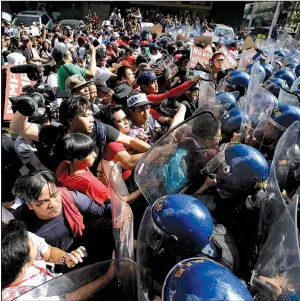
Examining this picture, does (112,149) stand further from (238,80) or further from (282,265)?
(238,80)

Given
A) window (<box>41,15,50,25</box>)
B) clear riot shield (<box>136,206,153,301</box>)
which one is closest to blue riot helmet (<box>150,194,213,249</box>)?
clear riot shield (<box>136,206,153,301</box>)

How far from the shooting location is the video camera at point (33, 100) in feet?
7.07

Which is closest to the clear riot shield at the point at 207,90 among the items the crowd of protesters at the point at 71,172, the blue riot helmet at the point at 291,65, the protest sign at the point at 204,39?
the crowd of protesters at the point at 71,172

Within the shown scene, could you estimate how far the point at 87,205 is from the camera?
6.93ft

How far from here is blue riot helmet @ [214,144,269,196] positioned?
2000 millimetres

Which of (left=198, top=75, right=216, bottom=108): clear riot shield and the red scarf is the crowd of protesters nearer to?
the red scarf

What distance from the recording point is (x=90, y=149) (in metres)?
2.20

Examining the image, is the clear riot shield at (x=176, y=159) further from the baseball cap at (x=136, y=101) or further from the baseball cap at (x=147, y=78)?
the baseball cap at (x=147, y=78)

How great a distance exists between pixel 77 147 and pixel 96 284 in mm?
1099

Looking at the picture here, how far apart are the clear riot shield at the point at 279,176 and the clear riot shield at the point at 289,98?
5.49ft

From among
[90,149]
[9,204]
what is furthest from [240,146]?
[9,204]

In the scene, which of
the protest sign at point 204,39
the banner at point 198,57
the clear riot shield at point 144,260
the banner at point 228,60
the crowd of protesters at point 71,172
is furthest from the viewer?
the protest sign at point 204,39

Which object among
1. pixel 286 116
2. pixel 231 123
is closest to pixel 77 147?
pixel 231 123

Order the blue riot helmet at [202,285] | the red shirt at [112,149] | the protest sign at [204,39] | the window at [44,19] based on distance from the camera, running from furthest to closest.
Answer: the window at [44,19]
the protest sign at [204,39]
the red shirt at [112,149]
the blue riot helmet at [202,285]
